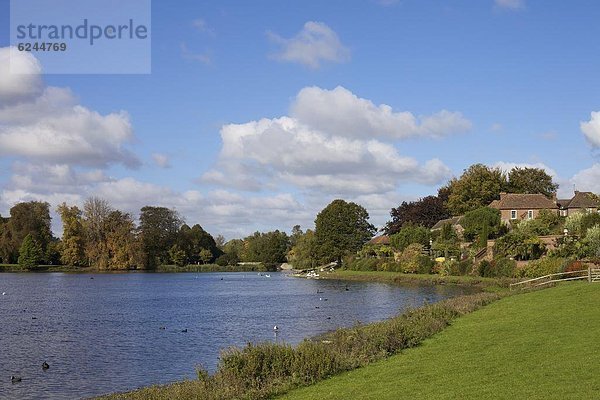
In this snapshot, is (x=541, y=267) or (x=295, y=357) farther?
(x=541, y=267)

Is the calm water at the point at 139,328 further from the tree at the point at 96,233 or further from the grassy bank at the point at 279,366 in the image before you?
the tree at the point at 96,233

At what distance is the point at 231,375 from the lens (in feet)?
61.9

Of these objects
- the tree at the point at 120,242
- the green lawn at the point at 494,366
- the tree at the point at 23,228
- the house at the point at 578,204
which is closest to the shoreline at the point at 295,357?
the green lawn at the point at 494,366

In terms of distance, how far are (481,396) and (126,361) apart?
18948 mm

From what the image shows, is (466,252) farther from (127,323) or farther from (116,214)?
(116,214)

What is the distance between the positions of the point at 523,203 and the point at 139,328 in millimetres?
69155

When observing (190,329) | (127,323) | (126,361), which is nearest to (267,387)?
(126,361)

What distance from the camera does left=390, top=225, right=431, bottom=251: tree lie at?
97.8m

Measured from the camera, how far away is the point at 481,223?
84750 millimetres

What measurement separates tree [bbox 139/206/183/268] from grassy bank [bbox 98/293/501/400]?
125 metres

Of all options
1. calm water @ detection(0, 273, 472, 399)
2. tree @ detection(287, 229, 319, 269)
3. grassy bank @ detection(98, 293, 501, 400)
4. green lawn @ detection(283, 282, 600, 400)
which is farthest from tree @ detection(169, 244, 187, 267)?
grassy bank @ detection(98, 293, 501, 400)

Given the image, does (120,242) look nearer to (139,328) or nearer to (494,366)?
(139,328)

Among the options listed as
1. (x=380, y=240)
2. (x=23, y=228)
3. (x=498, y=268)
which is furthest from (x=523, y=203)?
(x=23, y=228)

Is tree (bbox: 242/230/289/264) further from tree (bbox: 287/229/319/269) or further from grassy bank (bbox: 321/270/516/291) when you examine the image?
grassy bank (bbox: 321/270/516/291)
